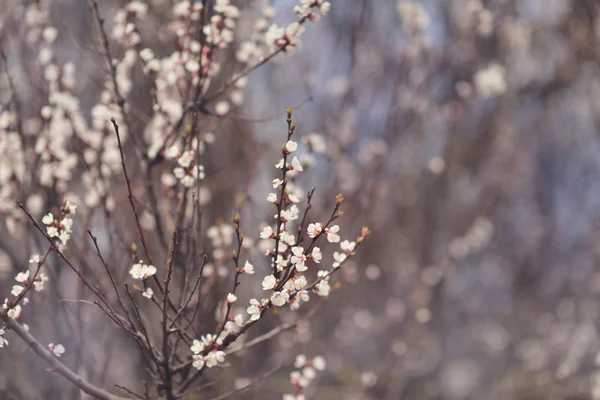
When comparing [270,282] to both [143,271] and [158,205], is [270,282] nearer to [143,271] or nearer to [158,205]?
[143,271]

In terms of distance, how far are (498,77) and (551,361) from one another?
496 cm

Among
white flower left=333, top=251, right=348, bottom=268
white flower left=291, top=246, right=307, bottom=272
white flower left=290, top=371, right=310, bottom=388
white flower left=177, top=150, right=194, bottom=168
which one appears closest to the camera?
white flower left=291, top=246, right=307, bottom=272

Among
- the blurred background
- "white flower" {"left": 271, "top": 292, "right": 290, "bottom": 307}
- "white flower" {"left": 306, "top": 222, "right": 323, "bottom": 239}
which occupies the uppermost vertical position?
the blurred background

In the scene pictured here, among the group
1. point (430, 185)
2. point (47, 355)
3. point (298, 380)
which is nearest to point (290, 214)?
point (47, 355)

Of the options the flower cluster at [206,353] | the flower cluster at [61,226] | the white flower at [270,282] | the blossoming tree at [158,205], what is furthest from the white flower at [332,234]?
the flower cluster at [61,226]

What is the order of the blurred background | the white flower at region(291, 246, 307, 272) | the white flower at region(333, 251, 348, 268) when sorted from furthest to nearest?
the blurred background → the white flower at region(333, 251, 348, 268) → the white flower at region(291, 246, 307, 272)

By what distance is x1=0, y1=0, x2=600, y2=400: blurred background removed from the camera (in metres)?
4.63

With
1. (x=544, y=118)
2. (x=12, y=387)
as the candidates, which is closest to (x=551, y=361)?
(x=544, y=118)

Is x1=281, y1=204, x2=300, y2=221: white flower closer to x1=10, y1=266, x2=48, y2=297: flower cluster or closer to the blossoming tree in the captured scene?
the blossoming tree

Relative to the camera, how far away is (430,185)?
7.30 m

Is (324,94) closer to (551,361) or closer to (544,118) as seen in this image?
(544,118)

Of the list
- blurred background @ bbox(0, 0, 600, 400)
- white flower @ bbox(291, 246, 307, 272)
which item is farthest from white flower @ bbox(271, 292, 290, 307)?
blurred background @ bbox(0, 0, 600, 400)

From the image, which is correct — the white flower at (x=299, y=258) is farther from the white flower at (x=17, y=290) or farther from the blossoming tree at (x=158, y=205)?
the white flower at (x=17, y=290)

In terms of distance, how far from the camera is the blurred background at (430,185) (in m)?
4.63
